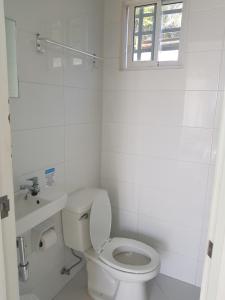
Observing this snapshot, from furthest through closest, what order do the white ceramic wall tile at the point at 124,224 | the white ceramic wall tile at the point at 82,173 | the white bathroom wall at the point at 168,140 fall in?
the white ceramic wall tile at the point at 124,224 < the white ceramic wall tile at the point at 82,173 < the white bathroom wall at the point at 168,140

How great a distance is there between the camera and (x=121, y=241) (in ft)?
6.26

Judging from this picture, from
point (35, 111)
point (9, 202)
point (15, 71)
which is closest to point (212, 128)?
point (35, 111)

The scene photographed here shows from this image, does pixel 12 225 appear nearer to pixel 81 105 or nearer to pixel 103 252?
pixel 103 252

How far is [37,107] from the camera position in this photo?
142 centimetres

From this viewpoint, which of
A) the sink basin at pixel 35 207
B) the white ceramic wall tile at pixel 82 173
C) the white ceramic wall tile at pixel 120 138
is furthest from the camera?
the white ceramic wall tile at pixel 120 138

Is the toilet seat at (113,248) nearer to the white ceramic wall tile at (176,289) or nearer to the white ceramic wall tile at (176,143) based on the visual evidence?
the white ceramic wall tile at (176,289)

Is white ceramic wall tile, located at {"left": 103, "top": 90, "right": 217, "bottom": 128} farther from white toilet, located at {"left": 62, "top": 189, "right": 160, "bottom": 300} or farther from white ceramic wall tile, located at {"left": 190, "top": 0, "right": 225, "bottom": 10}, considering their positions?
white toilet, located at {"left": 62, "top": 189, "right": 160, "bottom": 300}

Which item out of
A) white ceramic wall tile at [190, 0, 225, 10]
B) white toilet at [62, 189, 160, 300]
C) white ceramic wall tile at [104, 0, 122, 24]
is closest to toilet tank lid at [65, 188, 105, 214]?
white toilet at [62, 189, 160, 300]

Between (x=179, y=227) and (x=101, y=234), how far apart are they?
676 mm

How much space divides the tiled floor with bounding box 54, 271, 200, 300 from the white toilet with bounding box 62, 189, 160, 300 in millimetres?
104

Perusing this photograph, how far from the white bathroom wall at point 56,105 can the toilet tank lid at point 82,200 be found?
94 mm

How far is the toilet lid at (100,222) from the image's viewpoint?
5.66 ft

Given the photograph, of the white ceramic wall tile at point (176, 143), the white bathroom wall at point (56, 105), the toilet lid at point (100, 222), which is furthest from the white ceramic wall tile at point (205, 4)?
the toilet lid at point (100, 222)

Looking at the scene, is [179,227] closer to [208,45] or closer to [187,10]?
[208,45]
